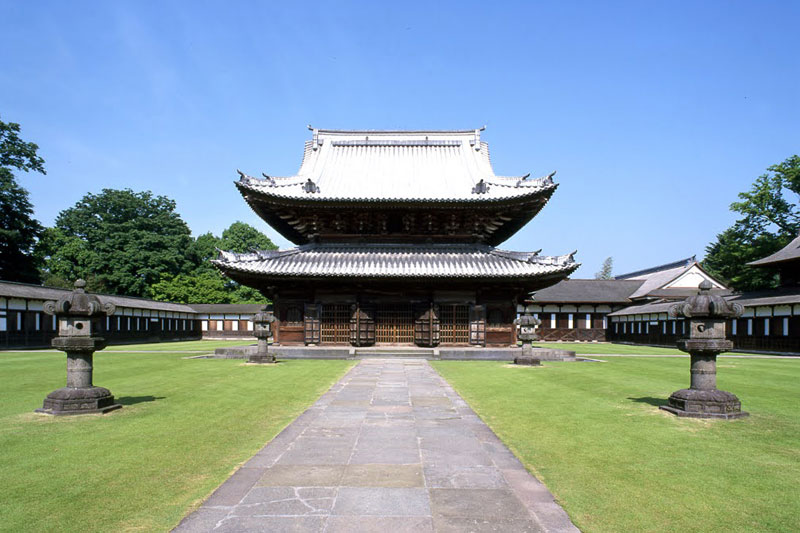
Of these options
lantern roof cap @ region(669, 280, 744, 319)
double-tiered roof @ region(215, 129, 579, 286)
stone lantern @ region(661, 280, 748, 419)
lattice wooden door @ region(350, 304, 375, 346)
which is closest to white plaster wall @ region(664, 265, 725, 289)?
double-tiered roof @ region(215, 129, 579, 286)

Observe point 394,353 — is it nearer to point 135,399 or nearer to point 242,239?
point 135,399

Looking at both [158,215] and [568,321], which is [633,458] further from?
[158,215]

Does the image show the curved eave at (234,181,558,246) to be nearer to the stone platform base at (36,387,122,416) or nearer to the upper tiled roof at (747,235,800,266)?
the stone platform base at (36,387,122,416)

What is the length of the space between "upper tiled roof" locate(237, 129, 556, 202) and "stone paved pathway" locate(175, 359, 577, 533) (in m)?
18.0

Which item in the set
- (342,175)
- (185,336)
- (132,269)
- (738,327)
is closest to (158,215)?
(132,269)

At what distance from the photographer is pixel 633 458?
630cm

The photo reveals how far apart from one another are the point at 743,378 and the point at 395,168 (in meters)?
20.8

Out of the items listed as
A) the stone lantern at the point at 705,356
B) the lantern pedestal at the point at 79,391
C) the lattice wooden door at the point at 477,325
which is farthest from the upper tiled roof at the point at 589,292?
the lantern pedestal at the point at 79,391

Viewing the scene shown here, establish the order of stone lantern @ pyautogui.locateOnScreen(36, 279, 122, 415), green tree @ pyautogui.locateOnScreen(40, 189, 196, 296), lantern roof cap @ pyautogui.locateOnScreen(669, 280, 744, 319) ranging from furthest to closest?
green tree @ pyautogui.locateOnScreen(40, 189, 196, 296) < lantern roof cap @ pyautogui.locateOnScreen(669, 280, 744, 319) < stone lantern @ pyautogui.locateOnScreen(36, 279, 122, 415)

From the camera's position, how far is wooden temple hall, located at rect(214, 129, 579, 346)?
2420 centimetres

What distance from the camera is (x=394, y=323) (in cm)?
2564

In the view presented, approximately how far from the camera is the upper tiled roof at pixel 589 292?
50.2m

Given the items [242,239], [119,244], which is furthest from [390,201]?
[242,239]

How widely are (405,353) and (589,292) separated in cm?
3550
